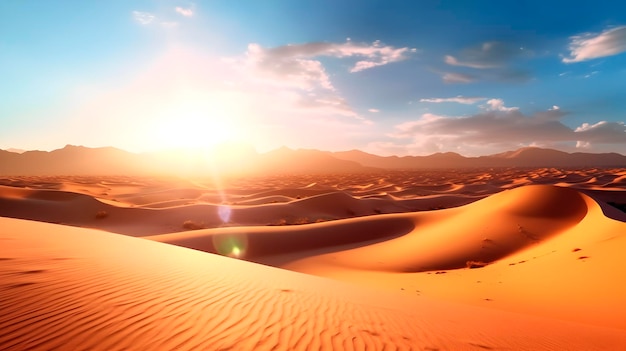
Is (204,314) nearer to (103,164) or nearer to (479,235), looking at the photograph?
(479,235)

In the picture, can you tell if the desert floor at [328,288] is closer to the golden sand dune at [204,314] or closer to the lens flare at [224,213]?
the golden sand dune at [204,314]

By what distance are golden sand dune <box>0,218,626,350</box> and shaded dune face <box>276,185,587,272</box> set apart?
598 cm

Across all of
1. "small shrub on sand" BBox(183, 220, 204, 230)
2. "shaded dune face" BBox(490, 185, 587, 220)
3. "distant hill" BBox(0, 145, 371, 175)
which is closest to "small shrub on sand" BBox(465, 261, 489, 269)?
→ "shaded dune face" BBox(490, 185, 587, 220)

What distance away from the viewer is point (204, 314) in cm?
353

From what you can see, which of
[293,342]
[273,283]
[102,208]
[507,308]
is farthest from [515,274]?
[102,208]

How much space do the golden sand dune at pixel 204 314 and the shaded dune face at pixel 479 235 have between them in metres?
5.98

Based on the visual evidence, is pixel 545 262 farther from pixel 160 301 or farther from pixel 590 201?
pixel 160 301

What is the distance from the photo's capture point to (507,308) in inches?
270

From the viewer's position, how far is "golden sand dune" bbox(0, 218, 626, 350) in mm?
2844

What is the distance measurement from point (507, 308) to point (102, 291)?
7.43 metres

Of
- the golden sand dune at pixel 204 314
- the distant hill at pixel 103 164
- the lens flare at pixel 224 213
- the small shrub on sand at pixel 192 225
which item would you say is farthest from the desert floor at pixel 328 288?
the distant hill at pixel 103 164

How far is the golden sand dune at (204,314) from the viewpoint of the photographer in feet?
9.33

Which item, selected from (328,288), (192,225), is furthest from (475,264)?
(192,225)

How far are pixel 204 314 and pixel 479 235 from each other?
12.9 metres
